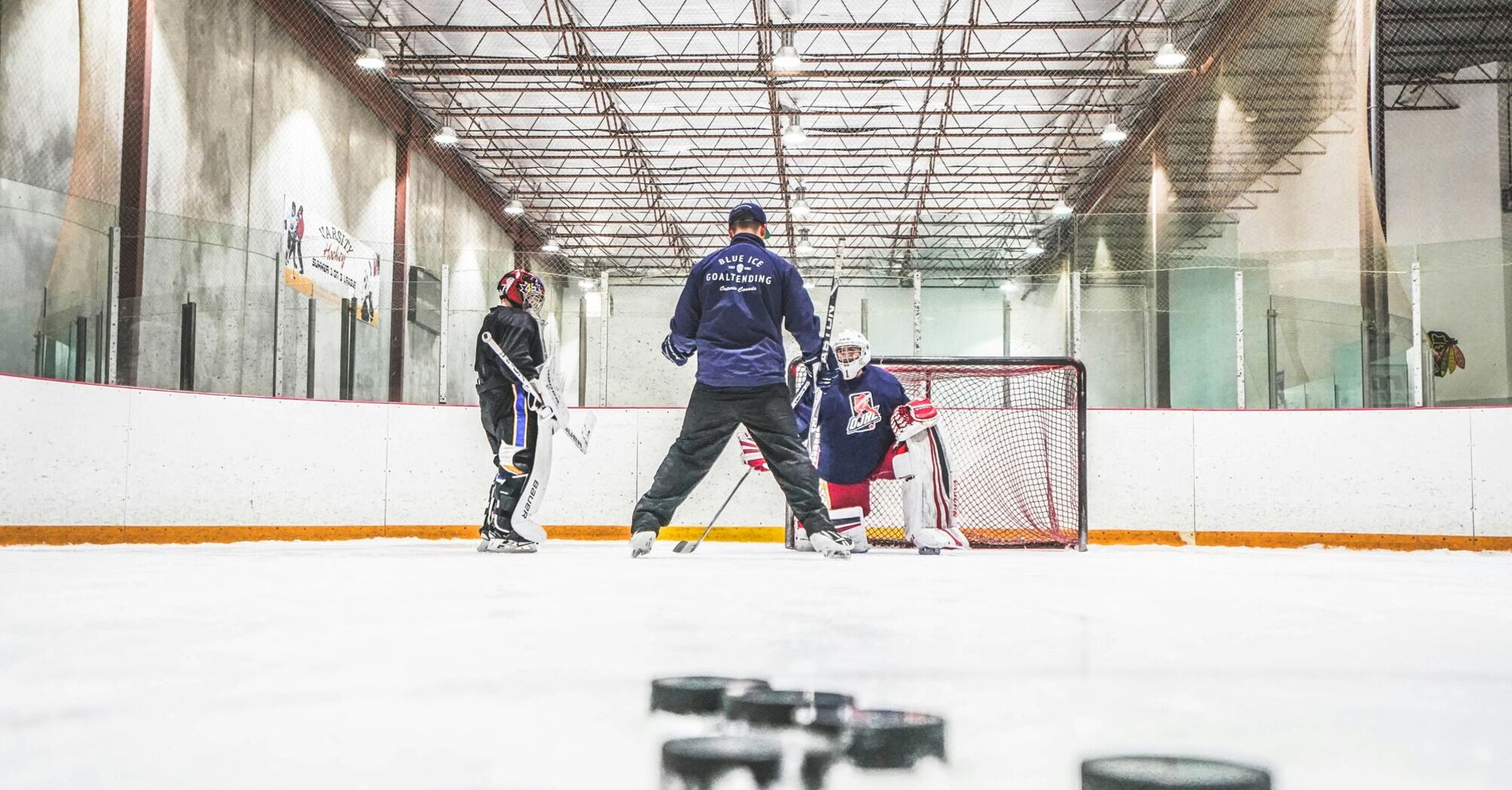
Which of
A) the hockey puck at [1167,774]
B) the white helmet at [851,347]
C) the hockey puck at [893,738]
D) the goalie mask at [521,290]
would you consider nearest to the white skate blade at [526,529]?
the goalie mask at [521,290]

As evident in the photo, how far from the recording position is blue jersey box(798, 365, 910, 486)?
229 inches

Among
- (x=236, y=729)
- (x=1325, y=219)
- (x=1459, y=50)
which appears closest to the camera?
(x=236, y=729)

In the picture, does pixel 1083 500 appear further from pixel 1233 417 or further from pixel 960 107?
pixel 960 107

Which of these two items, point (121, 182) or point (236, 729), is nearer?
point (236, 729)

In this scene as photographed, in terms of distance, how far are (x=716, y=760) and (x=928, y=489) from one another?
15.9 ft

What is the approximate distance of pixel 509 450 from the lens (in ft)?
17.5

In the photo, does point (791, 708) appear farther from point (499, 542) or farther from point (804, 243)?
point (804, 243)

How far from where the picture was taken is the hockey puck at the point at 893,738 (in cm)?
118

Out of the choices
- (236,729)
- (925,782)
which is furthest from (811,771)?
(236,729)

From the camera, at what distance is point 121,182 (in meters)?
9.10

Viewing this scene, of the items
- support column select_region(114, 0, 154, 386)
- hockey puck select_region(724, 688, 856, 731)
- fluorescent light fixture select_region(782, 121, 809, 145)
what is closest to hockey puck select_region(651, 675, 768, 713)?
hockey puck select_region(724, 688, 856, 731)

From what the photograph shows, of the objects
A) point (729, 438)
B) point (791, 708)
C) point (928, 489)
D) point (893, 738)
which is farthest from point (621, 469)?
point (893, 738)

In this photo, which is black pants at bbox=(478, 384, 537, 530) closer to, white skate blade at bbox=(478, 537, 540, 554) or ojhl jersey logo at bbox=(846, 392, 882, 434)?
white skate blade at bbox=(478, 537, 540, 554)

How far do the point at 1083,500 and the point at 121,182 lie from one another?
7.80m
